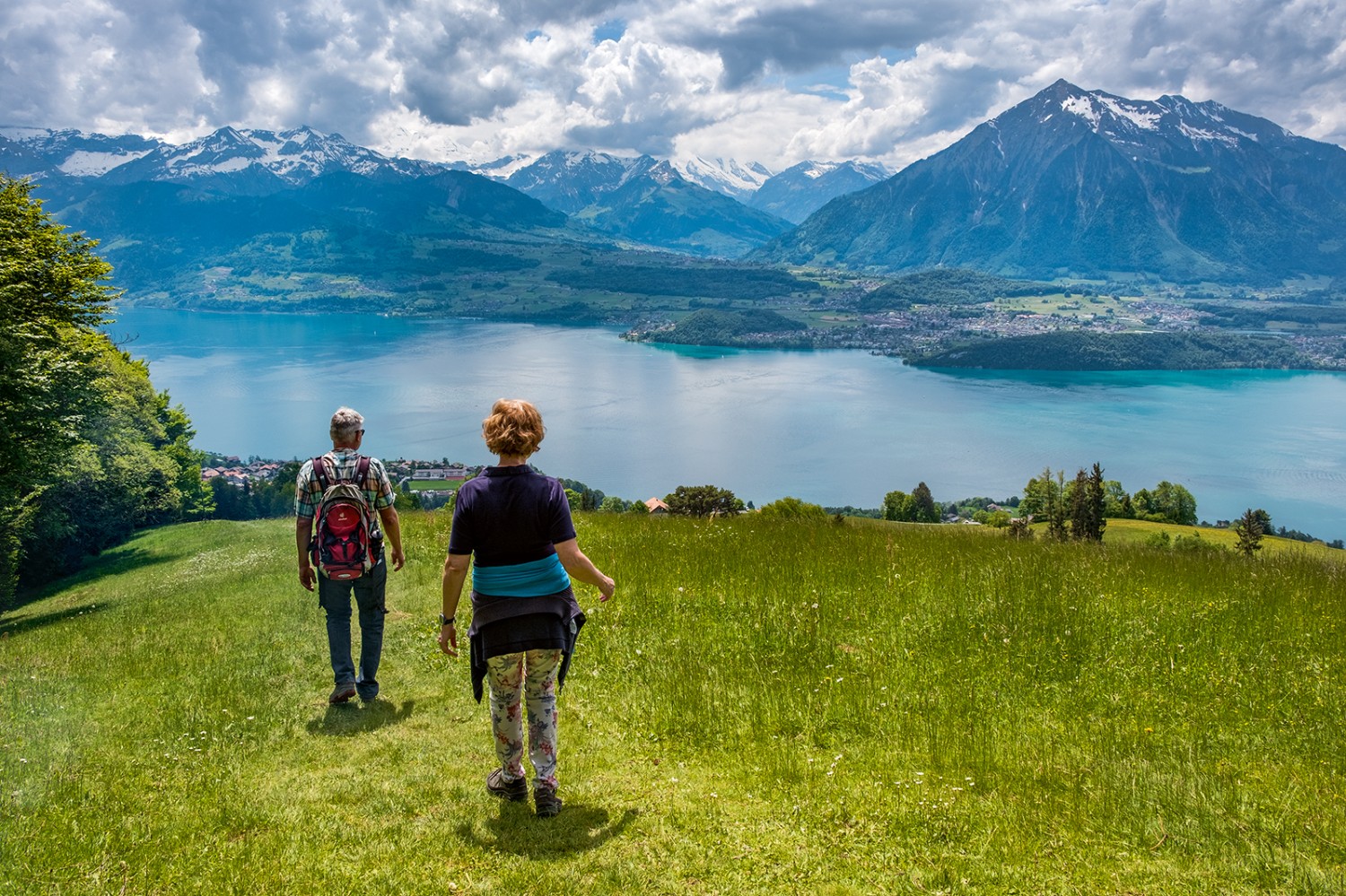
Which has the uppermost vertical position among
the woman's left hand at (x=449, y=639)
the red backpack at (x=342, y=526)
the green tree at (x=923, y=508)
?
the red backpack at (x=342, y=526)

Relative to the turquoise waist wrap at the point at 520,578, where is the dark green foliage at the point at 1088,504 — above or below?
below

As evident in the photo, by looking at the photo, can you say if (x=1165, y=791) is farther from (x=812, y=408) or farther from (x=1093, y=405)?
(x=1093, y=405)

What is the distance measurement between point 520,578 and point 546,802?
1.41 metres

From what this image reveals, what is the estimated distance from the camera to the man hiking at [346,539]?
653cm

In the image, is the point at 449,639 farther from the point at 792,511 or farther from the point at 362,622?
the point at 792,511

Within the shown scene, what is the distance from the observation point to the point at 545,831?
455cm

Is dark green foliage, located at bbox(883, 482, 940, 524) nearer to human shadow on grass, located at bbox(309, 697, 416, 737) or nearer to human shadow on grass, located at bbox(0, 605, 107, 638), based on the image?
human shadow on grass, located at bbox(0, 605, 107, 638)

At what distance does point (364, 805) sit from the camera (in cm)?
489

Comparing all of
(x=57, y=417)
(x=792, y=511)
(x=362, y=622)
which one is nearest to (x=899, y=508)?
(x=792, y=511)

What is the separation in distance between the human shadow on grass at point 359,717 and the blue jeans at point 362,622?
18cm

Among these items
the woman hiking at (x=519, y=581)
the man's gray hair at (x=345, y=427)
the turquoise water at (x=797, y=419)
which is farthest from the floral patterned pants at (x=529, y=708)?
the turquoise water at (x=797, y=419)

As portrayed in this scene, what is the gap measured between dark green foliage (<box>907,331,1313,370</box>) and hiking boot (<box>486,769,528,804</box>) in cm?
18369

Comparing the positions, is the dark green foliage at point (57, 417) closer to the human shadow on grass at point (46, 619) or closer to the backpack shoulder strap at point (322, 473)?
the human shadow on grass at point (46, 619)

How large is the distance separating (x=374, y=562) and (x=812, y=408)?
12066 cm
